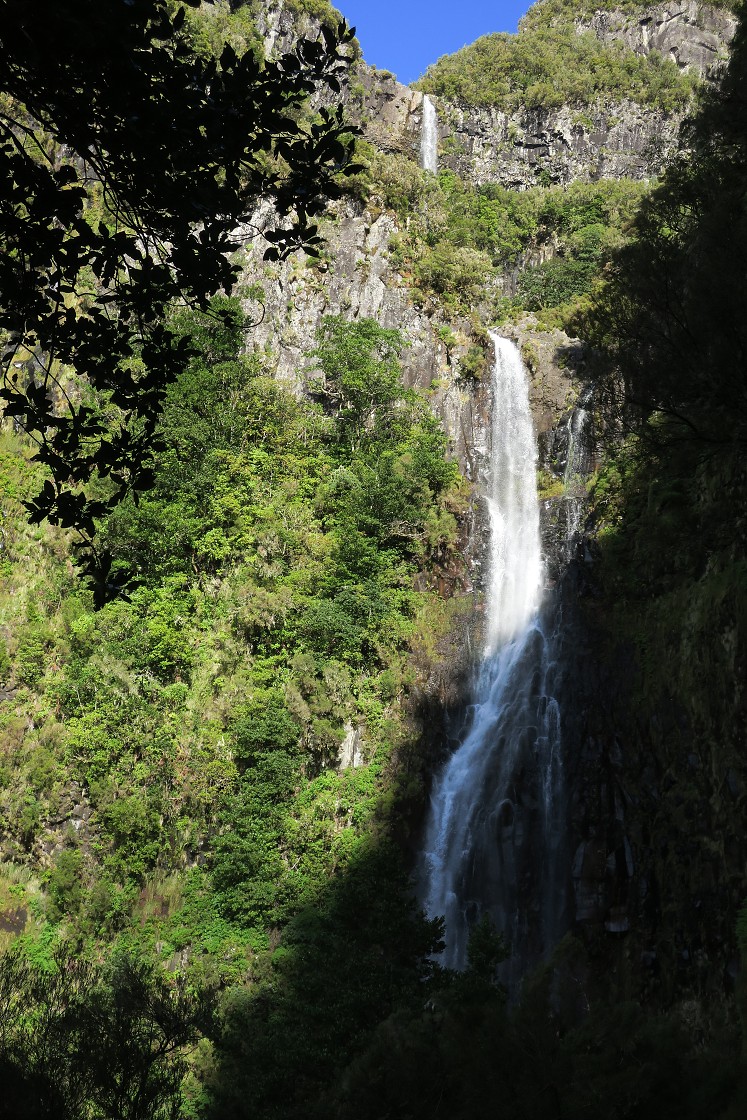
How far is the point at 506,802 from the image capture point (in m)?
20.2

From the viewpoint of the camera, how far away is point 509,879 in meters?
19.1

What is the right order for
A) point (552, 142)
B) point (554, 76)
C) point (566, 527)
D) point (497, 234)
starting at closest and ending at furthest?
point (566, 527) < point (497, 234) < point (552, 142) < point (554, 76)

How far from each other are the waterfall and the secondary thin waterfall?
3617 centimetres

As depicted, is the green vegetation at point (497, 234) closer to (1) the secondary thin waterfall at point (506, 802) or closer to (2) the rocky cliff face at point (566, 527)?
(2) the rocky cliff face at point (566, 527)

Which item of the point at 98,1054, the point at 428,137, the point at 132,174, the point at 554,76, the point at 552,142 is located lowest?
the point at 98,1054

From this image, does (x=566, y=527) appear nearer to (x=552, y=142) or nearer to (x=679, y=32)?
(x=552, y=142)

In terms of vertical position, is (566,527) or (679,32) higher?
(679,32)

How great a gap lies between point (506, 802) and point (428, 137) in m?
46.8

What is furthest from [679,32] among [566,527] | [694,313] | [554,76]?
[694,313]

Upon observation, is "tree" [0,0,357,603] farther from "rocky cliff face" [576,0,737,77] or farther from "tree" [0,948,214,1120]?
"rocky cliff face" [576,0,737,77]

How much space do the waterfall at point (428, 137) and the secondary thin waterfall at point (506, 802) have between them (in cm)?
3617

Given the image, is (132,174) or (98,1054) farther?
(98,1054)

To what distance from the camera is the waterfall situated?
174ft

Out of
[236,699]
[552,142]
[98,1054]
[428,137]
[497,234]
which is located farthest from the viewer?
[552,142]
